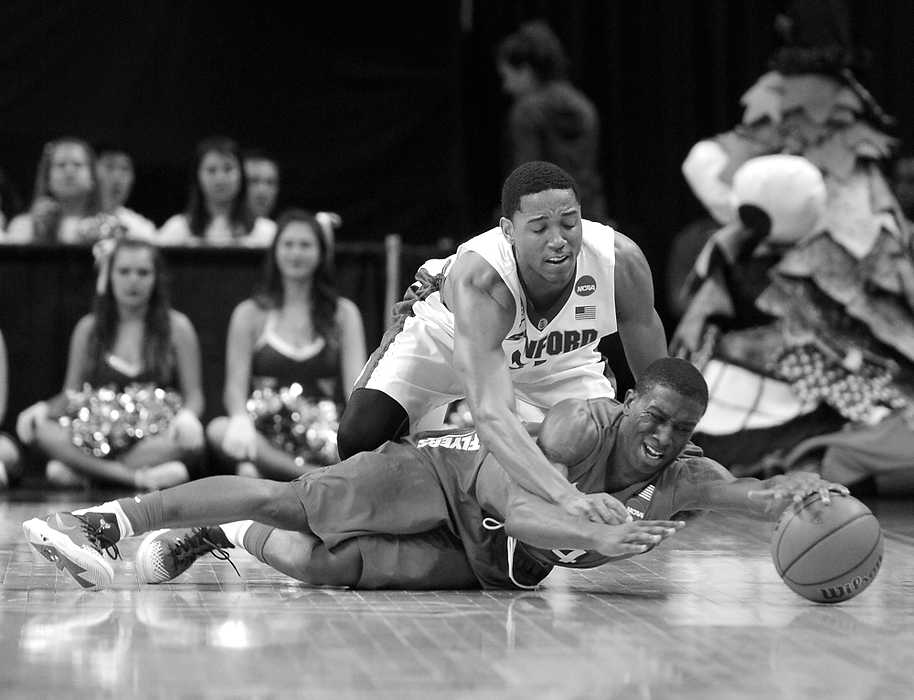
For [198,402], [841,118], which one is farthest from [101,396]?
[841,118]

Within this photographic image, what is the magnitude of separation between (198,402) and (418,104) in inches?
109

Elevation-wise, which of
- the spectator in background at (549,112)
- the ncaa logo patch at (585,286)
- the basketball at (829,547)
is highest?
the spectator in background at (549,112)

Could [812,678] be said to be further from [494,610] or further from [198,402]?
[198,402]

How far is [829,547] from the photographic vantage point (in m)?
3.73

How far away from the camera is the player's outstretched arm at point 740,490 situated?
3.76 metres

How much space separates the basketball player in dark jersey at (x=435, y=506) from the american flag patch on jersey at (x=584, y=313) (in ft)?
1.10

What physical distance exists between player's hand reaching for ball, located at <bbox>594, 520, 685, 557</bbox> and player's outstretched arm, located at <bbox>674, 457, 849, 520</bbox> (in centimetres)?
33

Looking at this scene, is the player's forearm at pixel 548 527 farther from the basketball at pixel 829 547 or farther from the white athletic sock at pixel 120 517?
the white athletic sock at pixel 120 517

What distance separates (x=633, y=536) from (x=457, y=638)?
0.46 m

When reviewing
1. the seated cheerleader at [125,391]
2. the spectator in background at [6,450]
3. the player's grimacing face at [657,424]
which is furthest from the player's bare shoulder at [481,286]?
the spectator in background at [6,450]

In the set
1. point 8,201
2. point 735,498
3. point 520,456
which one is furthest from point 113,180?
point 735,498

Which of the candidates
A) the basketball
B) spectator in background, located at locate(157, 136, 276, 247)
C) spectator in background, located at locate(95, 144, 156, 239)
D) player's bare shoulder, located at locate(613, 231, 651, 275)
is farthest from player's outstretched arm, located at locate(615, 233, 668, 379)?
spectator in background, located at locate(95, 144, 156, 239)

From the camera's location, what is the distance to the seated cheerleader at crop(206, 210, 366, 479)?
695cm

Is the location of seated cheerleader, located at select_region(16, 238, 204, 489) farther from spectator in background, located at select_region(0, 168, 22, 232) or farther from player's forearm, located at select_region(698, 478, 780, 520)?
player's forearm, located at select_region(698, 478, 780, 520)
